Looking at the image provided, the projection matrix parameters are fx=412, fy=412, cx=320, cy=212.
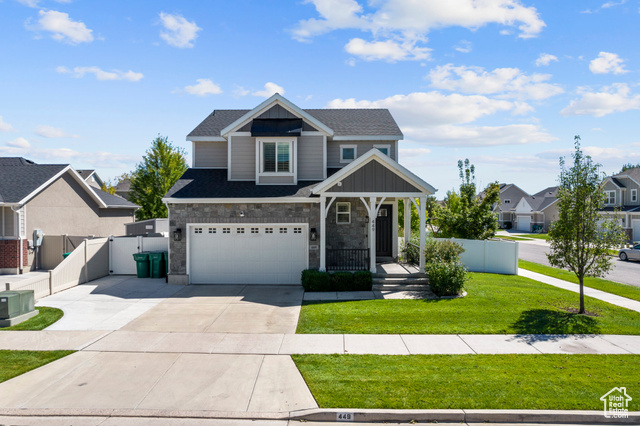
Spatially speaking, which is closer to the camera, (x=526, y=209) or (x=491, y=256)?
(x=491, y=256)

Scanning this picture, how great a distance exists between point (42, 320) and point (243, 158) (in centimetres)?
916

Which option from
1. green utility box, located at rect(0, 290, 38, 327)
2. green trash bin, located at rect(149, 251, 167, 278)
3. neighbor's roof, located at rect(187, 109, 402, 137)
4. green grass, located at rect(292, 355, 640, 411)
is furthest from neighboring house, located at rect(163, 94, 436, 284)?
green grass, located at rect(292, 355, 640, 411)

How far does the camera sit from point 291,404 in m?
6.57

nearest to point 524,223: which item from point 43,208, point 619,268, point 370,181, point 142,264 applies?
point 619,268

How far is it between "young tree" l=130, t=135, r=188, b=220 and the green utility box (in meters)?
18.8

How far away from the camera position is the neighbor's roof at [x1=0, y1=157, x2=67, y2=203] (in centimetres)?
1921

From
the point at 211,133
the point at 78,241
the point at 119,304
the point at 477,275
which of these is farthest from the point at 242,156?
the point at 477,275

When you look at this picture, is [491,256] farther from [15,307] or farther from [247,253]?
[15,307]

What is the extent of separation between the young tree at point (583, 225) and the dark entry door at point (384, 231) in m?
7.25

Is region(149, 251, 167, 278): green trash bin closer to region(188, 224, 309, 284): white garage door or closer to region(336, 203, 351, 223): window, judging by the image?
region(188, 224, 309, 284): white garage door

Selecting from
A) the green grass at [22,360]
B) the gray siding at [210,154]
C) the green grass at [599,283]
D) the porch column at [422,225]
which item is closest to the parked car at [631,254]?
the green grass at [599,283]

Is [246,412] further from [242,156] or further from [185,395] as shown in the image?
[242,156]

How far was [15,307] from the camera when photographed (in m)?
10.9

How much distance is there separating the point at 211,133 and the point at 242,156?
7.12 ft
